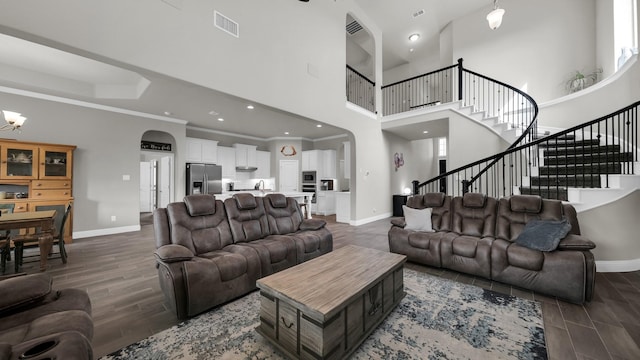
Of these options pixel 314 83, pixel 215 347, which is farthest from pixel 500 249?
pixel 314 83

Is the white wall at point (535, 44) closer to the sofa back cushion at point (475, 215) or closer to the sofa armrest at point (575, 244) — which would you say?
the sofa back cushion at point (475, 215)

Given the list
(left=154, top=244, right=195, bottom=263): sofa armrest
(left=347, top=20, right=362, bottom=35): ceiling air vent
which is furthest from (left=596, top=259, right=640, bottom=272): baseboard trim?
(left=347, top=20, right=362, bottom=35): ceiling air vent

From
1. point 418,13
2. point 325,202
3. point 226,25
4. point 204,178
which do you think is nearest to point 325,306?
point 226,25

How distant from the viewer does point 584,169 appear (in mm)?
3492

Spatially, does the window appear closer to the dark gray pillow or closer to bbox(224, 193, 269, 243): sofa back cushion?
the dark gray pillow

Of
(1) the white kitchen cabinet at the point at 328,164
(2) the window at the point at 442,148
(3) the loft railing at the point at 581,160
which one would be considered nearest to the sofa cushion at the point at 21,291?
(3) the loft railing at the point at 581,160

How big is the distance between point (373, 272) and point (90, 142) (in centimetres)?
630

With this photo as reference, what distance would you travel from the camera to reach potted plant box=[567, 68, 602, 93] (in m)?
5.32

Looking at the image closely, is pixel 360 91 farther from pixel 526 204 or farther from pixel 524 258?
pixel 524 258

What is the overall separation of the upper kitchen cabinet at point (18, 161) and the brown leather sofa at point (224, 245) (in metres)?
3.89

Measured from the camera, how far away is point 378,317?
75.9 inches

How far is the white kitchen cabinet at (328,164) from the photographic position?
8383 millimetres

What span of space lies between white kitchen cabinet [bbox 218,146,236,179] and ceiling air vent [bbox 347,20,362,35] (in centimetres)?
518

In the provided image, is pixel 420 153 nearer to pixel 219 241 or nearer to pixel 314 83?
pixel 314 83
